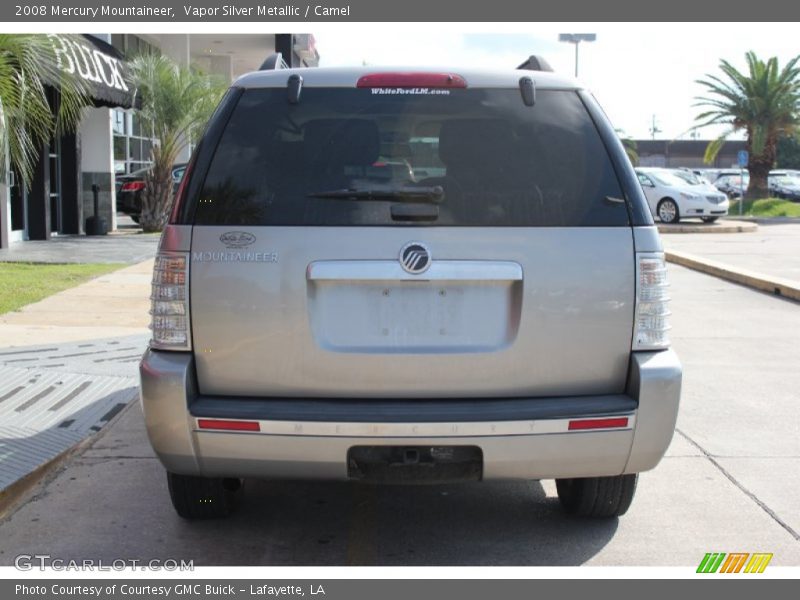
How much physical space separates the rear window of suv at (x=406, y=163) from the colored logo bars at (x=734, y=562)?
5.21ft

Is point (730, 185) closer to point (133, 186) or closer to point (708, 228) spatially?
point (708, 228)

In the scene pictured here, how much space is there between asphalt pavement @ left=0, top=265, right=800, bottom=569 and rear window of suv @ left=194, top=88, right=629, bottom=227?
1.52m

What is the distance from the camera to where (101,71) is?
57.3ft

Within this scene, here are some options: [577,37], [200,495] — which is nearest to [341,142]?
[200,495]

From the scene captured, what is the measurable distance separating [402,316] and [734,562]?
189 centimetres

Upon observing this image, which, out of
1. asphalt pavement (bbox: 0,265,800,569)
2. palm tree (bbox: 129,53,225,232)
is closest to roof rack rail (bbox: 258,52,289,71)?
asphalt pavement (bbox: 0,265,800,569)

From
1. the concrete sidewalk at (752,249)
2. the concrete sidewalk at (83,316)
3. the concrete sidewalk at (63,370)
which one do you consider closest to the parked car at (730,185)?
the concrete sidewalk at (752,249)

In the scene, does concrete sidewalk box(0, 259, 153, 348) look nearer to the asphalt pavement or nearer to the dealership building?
the dealership building

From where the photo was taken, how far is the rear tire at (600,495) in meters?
4.70

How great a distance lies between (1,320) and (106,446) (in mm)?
4556

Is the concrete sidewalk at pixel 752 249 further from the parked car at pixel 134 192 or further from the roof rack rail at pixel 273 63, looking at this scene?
the parked car at pixel 134 192

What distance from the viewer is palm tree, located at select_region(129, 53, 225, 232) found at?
67.8 feet

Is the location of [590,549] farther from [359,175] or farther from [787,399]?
[787,399]

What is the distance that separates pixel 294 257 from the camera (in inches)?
157
